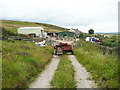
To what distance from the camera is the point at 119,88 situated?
8422 mm

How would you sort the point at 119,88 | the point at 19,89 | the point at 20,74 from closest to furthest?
1. the point at 119,88
2. the point at 19,89
3. the point at 20,74

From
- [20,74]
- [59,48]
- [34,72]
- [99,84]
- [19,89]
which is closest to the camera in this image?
[19,89]

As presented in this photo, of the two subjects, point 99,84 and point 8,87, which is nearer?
point 8,87

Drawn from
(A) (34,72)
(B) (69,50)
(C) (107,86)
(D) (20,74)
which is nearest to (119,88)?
(C) (107,86)

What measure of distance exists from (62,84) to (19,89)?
2459 mm

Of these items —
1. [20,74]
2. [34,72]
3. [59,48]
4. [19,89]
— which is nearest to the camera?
[19,89]

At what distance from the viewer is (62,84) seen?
369 inches

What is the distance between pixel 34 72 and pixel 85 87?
5.15 meters

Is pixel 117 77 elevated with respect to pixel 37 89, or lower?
elevated

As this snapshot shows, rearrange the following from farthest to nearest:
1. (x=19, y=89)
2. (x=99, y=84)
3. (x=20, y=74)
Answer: (x=20, y=74) < (x=99, y=84) < (x=19, y=89)

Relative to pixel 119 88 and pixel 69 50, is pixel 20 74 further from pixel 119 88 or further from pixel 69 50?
pixel 69 50

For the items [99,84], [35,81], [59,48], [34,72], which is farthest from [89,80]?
[59,48]

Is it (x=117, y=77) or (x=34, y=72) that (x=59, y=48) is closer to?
(x=34, y=72)

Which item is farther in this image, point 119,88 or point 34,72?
point 34,72
